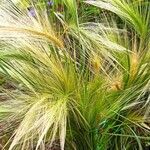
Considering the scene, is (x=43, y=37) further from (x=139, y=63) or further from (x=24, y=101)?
(x=139, y=63)

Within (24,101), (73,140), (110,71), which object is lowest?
(73,140)

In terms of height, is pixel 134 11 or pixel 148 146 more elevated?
pixel 134 11

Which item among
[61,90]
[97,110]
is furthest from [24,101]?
[97,110]

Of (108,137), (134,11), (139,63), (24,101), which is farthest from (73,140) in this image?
(134,11)

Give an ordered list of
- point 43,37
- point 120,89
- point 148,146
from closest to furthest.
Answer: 1. point 43,37
2. point 120,89
3. point 148,146

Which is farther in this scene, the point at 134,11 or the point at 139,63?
the point at 134,11

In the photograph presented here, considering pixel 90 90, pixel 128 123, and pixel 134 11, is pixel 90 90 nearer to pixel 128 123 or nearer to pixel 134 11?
pixel 128 123

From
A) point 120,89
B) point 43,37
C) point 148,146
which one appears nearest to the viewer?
point 43,37
